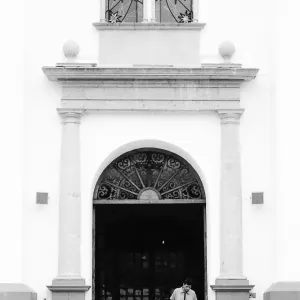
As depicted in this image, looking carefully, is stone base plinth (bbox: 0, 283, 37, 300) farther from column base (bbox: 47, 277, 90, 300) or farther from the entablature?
the entablature

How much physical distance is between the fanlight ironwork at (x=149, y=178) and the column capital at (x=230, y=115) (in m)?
1.31

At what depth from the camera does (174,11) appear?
26297 millimetres

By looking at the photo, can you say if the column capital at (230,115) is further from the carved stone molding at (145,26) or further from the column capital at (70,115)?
the column capital at (70,115)

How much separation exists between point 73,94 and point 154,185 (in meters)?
2.60

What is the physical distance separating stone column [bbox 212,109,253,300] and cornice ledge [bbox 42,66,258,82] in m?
0.77

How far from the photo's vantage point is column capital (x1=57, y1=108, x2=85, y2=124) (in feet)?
84.1

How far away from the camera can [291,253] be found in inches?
982

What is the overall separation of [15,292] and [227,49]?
21.5 feet

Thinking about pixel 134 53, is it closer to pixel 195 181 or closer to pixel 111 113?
pixel 111 113

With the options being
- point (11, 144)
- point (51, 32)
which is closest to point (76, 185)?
point (11, 144)

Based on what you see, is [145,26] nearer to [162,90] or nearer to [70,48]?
[162,90]

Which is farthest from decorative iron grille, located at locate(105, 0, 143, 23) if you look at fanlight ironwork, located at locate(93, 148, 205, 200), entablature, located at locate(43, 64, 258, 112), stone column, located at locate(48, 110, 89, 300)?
fanlight ironwork, located at locate(93, 148, 205, 200)

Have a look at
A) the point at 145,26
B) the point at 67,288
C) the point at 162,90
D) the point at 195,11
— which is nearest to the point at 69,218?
the point at 67,288

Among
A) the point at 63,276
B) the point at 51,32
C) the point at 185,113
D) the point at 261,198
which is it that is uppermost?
the point at 51,32
